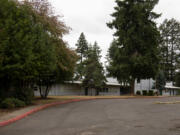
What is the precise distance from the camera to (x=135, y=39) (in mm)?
36250

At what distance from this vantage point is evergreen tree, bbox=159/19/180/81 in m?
72.4

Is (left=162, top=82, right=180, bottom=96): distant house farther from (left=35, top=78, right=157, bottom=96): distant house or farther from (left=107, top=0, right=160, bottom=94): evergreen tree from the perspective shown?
(left=107, top=0, right=160, bottom=94): evergreen tree

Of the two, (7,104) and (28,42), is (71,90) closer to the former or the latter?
(7,104)

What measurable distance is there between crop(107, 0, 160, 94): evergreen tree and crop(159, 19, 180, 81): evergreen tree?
123ft

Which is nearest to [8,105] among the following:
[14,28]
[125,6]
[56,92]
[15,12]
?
[14,28]

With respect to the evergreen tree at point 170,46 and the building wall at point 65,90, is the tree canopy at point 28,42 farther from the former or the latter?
the evergreen tree at point 170,46

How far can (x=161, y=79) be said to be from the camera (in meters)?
53.6

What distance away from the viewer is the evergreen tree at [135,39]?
35562 millimetres

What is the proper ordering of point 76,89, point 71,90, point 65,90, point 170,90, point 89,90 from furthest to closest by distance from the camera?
point 170,90 < point 89,90 < point 76,89 < point 71,90 < point 65,90

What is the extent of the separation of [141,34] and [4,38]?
27.0 m

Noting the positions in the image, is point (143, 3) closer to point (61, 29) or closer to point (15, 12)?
point (61, 29)

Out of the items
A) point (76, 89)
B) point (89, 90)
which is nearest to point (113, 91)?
point (89, 90)

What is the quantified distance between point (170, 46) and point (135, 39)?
4235 centimetres

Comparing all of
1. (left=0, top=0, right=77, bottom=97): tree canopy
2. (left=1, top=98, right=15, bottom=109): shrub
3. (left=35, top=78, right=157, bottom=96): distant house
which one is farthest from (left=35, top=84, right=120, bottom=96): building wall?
(left=1, top=98, right=15, bottom=109): shrub
